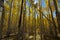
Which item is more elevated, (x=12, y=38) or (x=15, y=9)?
(x=15, y=9)

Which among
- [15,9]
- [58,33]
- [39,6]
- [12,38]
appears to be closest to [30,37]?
[12,38]

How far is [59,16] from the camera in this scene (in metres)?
1.35

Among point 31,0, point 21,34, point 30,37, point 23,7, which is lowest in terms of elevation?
point 30,37

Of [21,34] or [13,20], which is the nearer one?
[21,34]

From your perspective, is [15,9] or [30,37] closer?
[30,37]

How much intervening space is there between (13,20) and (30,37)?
124cm

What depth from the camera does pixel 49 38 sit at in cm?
229

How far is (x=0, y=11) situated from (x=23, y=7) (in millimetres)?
742

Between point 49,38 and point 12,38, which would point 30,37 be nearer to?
point 12,38

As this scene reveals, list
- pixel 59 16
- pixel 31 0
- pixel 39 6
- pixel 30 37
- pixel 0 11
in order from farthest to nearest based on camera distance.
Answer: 1. pixel 30 37
2. pixel 39 6
3. pixel 31 0
4. pixel 0 11
5. pixel 59 16

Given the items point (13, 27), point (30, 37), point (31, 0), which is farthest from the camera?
point (13, 27)

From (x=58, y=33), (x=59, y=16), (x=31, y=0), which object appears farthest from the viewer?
(x=31, y=0)

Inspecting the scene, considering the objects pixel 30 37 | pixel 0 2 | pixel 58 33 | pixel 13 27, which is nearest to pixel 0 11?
pixel 0 2

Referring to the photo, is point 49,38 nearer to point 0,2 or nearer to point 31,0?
point 31,0
